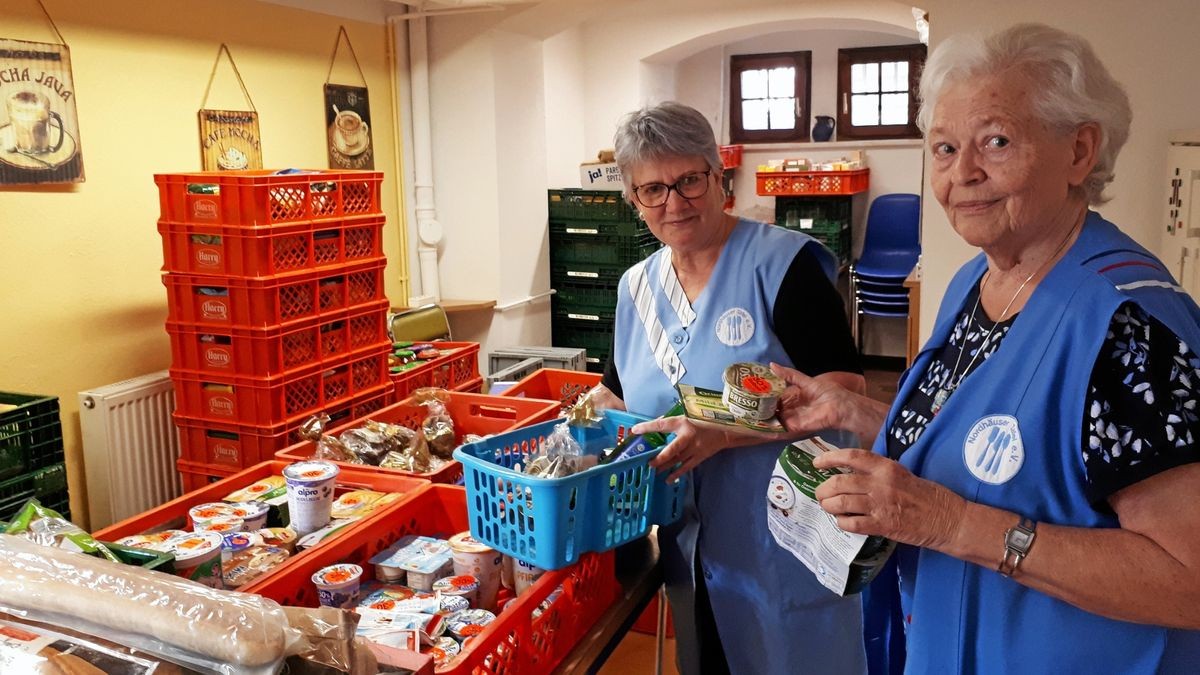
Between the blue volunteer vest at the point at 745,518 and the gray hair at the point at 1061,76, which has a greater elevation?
the gray hair at the point at 1061,76

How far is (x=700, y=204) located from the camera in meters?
1.89


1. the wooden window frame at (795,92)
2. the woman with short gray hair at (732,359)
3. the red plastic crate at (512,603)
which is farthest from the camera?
the wooden window frame at (795,92)

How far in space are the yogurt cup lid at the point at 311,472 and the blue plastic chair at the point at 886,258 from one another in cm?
620

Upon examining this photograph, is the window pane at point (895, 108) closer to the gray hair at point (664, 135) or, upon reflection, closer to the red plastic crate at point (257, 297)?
the red plastic crate at point (257, 297)

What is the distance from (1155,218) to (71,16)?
14.3 feet

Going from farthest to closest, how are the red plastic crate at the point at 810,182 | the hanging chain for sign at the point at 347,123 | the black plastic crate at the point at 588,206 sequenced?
the red plastic crate at the point at 810,182
the black plastic crate at the point at 588,206
the hanging chain for sign at the point at 347,123

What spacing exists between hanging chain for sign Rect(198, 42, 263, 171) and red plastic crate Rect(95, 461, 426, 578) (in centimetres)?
219

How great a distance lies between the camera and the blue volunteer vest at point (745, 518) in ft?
6.11

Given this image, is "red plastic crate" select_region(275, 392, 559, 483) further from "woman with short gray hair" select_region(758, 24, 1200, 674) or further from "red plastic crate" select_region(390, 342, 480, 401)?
"woman with short gray hair" select_region(758, 24, 1200, 674)

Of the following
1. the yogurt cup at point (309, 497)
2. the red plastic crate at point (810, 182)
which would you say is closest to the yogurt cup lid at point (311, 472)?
the yogurt cup at point (309, 497)

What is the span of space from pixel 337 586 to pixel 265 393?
1.66 meters

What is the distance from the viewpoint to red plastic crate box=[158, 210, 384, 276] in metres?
3.12

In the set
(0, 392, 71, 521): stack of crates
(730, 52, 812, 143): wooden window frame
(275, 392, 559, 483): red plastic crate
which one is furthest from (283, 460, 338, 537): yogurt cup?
(730, 52, 812, 143): wooden window frame

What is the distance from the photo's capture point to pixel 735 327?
186cm
